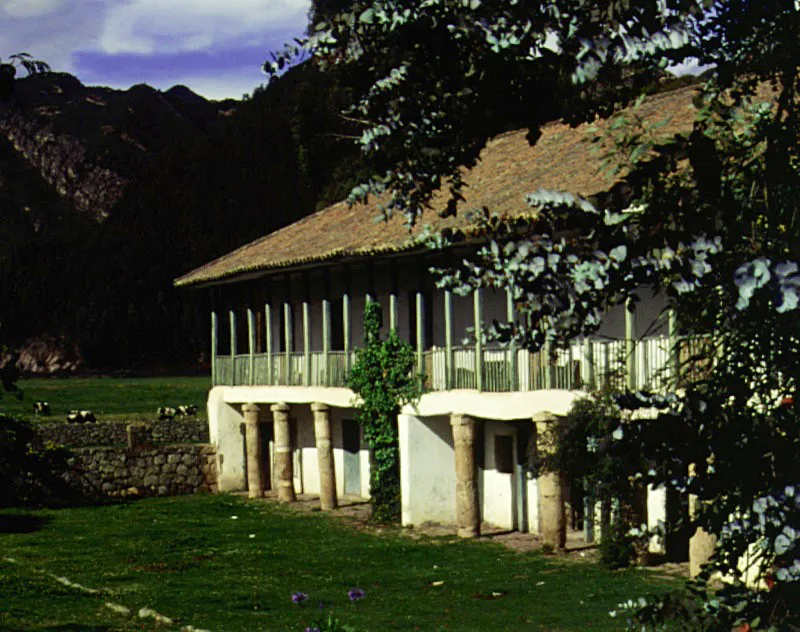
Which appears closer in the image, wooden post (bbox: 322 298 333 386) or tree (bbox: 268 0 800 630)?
tree (bbox: 268 0 800 630)

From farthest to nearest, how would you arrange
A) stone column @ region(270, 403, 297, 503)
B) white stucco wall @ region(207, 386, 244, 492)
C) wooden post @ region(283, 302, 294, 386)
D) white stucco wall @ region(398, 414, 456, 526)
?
white stucco wall @ region(207, 386, 244, 492) → wooden post @ region(283, 302, 294, 386) → stone column @ region(270, 403, 297, 503) → white stucco wall @ region(398, 414, 456, 526)

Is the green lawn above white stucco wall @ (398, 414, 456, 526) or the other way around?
the other way around

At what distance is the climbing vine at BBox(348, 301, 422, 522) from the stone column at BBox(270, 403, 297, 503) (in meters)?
4.16

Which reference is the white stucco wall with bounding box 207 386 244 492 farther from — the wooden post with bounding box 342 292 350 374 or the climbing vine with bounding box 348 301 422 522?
the climbing vine with bounding box 348 301 422 522

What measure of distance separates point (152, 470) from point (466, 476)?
12.5 m

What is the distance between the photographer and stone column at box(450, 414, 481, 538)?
79.7 ft

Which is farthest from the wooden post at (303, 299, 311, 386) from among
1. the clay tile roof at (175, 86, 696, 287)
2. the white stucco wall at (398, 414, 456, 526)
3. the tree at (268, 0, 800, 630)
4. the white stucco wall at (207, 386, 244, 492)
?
the tree at (268, 0, 800, 630)

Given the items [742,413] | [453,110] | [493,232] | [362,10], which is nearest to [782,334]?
[742,413]

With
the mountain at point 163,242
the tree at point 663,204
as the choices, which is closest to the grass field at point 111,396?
the mountain at point 163,242

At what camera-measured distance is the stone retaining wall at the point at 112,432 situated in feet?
145

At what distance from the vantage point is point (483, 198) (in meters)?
24.9

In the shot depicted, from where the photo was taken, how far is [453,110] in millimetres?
6520

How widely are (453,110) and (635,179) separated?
1028 millimetres

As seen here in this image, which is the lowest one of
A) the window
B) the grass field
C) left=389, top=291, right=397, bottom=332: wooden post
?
the window
